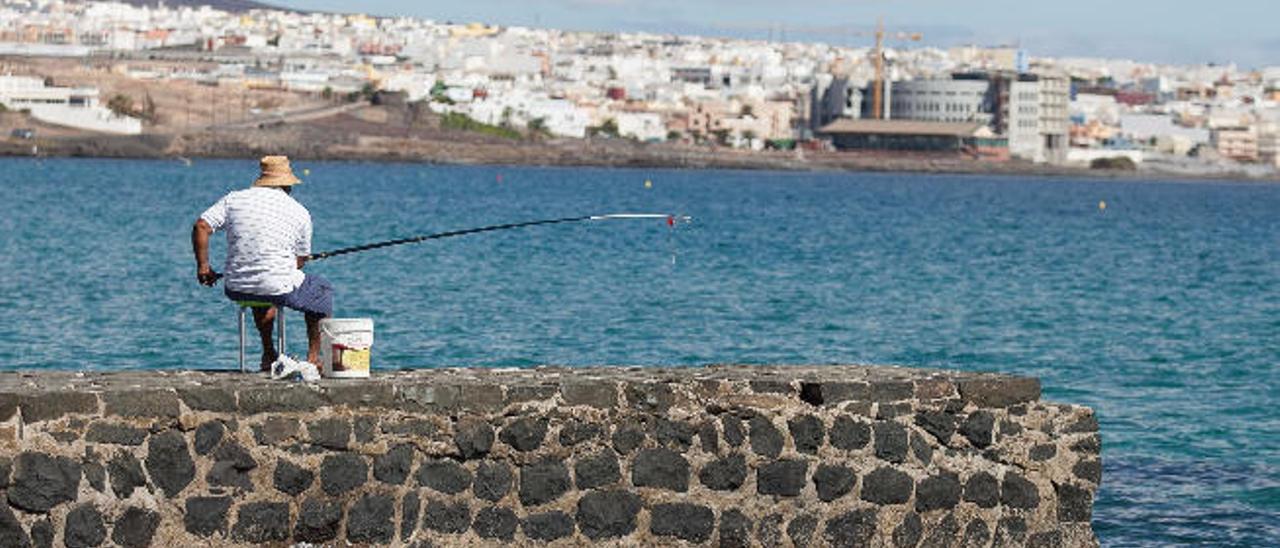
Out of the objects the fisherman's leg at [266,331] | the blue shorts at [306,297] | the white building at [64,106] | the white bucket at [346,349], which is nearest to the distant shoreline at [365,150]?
the white building at [64,106]

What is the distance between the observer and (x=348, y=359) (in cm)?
963

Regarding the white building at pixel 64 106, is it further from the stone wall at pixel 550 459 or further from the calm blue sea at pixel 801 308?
the stone wall at pixel 550 459

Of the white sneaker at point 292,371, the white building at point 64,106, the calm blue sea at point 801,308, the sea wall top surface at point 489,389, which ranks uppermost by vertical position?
the white sneaker at point 292,371

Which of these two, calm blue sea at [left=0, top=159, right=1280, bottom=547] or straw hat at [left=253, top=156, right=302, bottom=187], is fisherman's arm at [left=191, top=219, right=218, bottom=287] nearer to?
straw hat at [left=253, top=156, right=302, bottom=187]

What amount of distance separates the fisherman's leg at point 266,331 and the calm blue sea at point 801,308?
533cm

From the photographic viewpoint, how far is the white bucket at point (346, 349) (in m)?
9.61

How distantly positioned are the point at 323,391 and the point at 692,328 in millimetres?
18616

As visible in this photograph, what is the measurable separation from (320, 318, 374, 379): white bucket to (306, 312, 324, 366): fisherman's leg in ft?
0.67

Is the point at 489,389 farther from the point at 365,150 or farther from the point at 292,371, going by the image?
the point at 365,150

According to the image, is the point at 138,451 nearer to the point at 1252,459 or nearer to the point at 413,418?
the point at 413,418

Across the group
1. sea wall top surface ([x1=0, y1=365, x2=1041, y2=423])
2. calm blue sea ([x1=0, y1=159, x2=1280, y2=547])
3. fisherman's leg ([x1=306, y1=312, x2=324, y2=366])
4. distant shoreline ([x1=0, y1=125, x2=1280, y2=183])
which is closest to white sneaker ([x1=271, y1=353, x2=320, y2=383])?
sea wall top surface ([x1=0, y1=365, x2=1041, y2=423])

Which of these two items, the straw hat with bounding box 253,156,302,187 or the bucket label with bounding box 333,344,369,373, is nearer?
the bucket label with bounding box 333,344,369,373

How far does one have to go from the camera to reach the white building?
607 feet

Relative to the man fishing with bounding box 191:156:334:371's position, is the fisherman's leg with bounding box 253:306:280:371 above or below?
below
